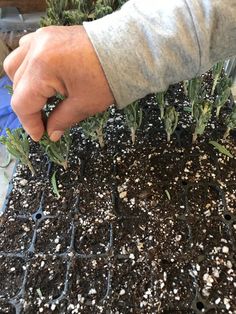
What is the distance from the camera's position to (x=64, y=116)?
541mm

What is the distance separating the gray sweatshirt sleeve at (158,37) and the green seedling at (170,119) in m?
0.27

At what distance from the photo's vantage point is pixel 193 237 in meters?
0.70

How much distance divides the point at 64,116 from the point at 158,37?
191mm

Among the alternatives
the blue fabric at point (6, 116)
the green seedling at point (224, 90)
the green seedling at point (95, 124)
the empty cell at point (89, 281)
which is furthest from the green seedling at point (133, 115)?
the blue fabric at point (6, 116)

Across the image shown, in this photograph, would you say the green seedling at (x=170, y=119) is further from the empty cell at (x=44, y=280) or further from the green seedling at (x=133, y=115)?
the empty cell at (x=44, y=280)

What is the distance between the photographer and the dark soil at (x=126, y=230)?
0.64 metres

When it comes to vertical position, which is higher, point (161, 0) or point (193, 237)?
point (161, 0)

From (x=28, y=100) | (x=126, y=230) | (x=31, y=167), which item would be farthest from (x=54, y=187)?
(x=28, y=100)

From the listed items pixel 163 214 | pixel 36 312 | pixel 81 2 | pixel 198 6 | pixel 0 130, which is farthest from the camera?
pixel 0 130

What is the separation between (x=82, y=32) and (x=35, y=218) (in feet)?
1.40

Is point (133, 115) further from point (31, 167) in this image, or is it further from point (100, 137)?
point (31, 167)

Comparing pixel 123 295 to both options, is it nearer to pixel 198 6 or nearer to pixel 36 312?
pixel 36 312

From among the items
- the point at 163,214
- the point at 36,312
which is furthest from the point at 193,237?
the point at 36,312

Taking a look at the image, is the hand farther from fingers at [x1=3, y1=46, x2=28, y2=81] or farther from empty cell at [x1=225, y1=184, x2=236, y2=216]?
empty cell at [x1=225, y1=184, x2=236, y2=216]
